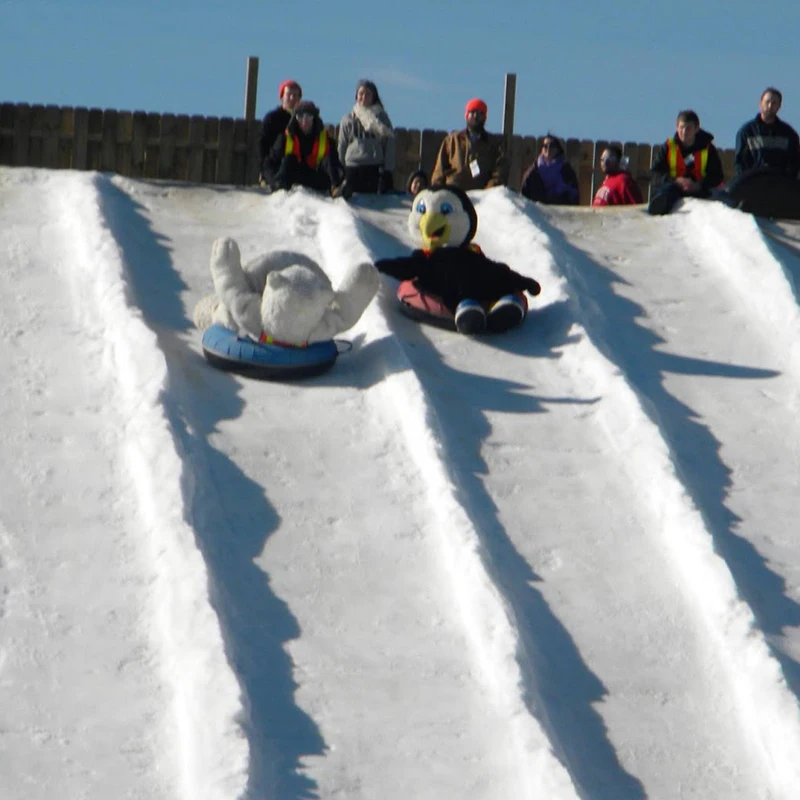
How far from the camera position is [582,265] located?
27.2 feet

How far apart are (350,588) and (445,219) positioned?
2654 mm

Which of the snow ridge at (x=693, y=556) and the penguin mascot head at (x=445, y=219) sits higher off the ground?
the penguin mascot head at (x=445, y=219)

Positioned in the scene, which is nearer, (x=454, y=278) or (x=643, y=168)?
(x=454, y=278)

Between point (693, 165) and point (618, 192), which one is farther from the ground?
point (693, 165)

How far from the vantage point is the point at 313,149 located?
9.12 metres

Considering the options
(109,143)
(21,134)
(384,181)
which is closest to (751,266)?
(384,181)

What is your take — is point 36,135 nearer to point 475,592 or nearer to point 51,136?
point 51,136

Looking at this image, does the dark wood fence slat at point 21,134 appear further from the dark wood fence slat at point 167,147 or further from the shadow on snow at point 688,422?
the shadow on snow at point 688,422

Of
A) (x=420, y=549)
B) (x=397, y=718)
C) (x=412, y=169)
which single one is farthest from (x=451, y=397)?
(x=412, y=169)

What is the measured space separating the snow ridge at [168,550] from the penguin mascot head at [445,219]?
1.38m

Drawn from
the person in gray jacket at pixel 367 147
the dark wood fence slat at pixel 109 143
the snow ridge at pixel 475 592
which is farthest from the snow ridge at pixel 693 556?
the dark wood fence slat at pixel 109 143

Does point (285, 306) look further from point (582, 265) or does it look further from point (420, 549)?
point (582, 265)

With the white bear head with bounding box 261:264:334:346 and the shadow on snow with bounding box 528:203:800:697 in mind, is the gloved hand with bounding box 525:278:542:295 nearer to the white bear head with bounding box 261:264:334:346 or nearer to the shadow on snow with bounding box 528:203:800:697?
the shadow on snow with bounding box 528:203:800:697

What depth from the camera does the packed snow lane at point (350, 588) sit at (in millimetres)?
4605
